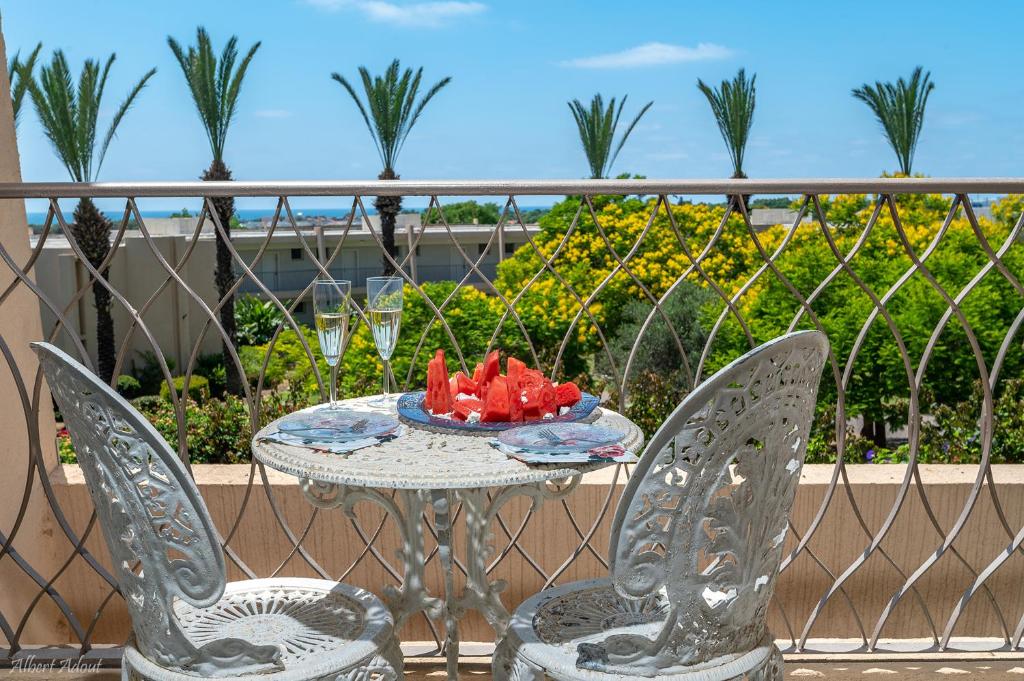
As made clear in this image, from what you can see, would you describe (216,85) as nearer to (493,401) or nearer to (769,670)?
(493,401)

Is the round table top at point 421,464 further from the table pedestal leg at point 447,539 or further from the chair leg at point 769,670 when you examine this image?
the chair leg at point 769,670

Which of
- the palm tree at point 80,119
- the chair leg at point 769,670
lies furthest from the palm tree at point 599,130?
the chair leg at point 769,670

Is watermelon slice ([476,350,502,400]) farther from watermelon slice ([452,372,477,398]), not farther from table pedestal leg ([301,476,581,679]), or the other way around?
table pedestal leg ([301,476,581,679])

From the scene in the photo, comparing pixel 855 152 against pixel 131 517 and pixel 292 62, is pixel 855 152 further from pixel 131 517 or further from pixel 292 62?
pixel 131 517

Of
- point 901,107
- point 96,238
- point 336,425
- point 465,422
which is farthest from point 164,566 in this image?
point 901,107

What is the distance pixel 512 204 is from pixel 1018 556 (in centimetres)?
212

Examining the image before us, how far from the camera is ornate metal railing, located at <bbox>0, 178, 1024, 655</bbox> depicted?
2.33m

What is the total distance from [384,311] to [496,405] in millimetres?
284

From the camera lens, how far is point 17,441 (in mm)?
3148

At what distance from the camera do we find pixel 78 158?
20312 mm

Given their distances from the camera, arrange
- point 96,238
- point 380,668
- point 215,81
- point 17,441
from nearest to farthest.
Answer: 1. point 380,668
2. point 17,441
3. point 215,81
4. point 96,238

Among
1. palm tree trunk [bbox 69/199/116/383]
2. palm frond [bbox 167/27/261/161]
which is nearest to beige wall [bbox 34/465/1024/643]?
palm frond [bbox 167/27/261/161]

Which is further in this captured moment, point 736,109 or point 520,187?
point 736,109

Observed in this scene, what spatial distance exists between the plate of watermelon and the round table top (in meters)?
0.04
